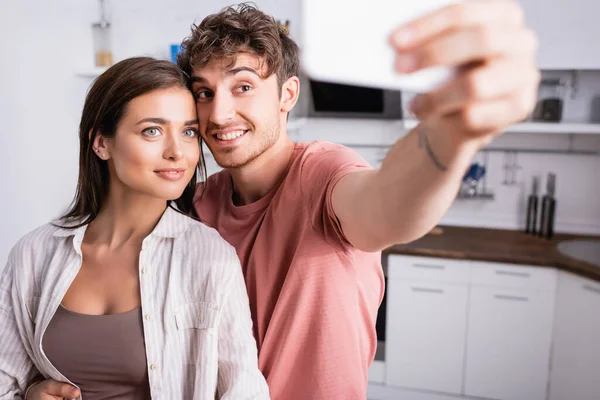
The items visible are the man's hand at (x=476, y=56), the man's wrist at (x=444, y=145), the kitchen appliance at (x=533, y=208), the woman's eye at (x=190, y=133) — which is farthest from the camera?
the kitchen appliance at (x=533, y=208)

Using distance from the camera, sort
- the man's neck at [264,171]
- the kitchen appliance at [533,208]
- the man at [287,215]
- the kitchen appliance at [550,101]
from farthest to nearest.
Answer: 1. the kitchen appliance at [533,208]
2. the kitchen appliance at [550,101]
3. the man's neck at [264,171]
4. the man at [287,215]

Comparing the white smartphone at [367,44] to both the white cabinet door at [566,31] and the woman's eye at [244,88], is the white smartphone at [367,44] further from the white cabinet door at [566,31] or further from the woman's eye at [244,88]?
the white cabinet door at [566,31]

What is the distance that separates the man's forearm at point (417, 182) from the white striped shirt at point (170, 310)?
36cm

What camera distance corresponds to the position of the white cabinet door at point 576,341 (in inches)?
88.8

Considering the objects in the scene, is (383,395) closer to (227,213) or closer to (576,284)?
(576,284)

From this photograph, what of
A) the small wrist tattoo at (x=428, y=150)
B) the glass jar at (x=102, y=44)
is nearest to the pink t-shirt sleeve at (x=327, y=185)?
the small wrist tattoo at (x=428, y=150)

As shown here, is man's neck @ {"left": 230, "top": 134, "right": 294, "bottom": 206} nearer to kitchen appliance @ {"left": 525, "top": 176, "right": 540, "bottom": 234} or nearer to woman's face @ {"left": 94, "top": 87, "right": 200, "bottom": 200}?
woman's face @ {"left": 94, "top": 87, "right": 200, "bottom": 200}

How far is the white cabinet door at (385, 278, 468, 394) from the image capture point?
8.43 feet

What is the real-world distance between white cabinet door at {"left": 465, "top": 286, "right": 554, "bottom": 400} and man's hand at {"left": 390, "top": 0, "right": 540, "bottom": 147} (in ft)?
7.43

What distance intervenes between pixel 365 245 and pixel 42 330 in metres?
0.67

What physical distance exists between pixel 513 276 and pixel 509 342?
0.32 meters

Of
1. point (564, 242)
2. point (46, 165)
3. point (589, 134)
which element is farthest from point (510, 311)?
point (46, 165)

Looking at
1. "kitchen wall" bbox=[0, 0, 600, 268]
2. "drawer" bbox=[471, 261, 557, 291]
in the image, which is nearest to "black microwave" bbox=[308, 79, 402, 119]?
"kitchen wall" bbox=[0, 0, 600, 268]

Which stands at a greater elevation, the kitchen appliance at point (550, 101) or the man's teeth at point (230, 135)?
the kitchen appliance at point (550, 101)
